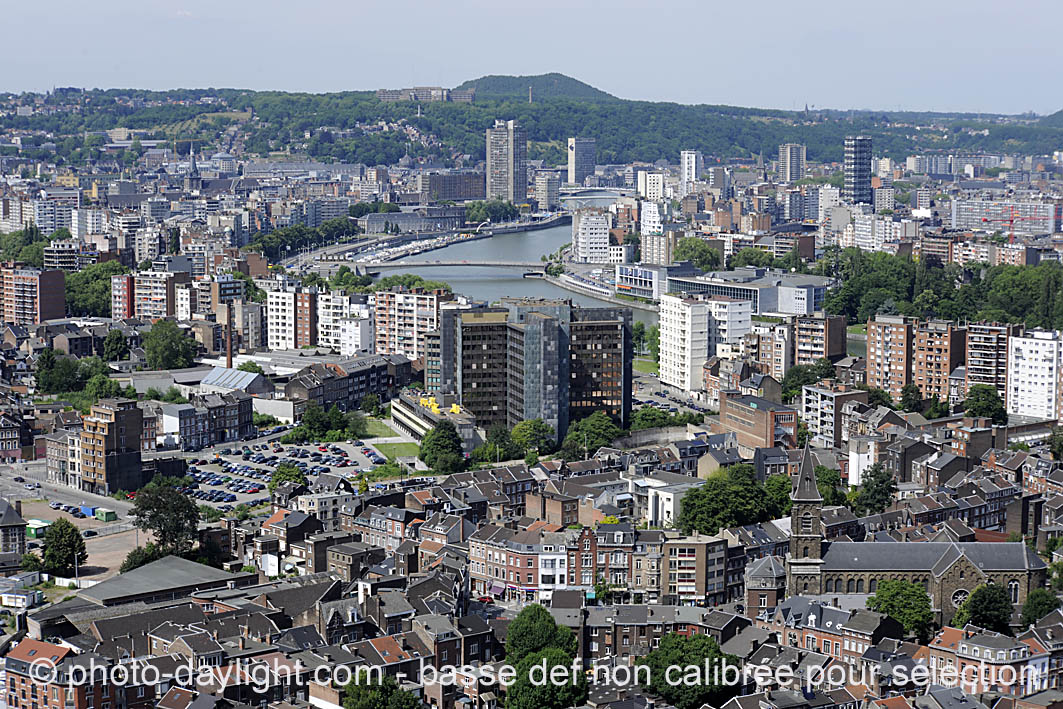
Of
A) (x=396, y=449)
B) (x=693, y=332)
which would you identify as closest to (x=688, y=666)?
(x=396, y=449)

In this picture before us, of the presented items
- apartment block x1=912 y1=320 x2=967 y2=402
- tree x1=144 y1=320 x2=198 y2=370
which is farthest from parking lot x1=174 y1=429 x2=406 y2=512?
apartment block x1=912 y1=320 x2=967 y2=402

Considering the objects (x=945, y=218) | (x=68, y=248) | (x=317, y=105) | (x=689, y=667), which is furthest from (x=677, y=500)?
(x=317, y=105)

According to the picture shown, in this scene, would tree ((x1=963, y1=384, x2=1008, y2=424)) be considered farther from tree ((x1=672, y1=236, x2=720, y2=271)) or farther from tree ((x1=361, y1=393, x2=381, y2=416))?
tree ((x1=672, y1=236, x2=720, y2=271))

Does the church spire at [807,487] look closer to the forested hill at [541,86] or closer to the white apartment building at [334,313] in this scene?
the white apartment building at [334,313]

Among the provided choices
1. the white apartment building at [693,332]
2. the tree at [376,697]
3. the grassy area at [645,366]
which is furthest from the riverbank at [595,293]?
the tree at [376,697]

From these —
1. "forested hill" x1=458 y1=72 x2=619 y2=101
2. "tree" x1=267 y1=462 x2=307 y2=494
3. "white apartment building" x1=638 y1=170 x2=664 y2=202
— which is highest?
"forested hill" x1=458 y1=72 x2=619 y2=101
